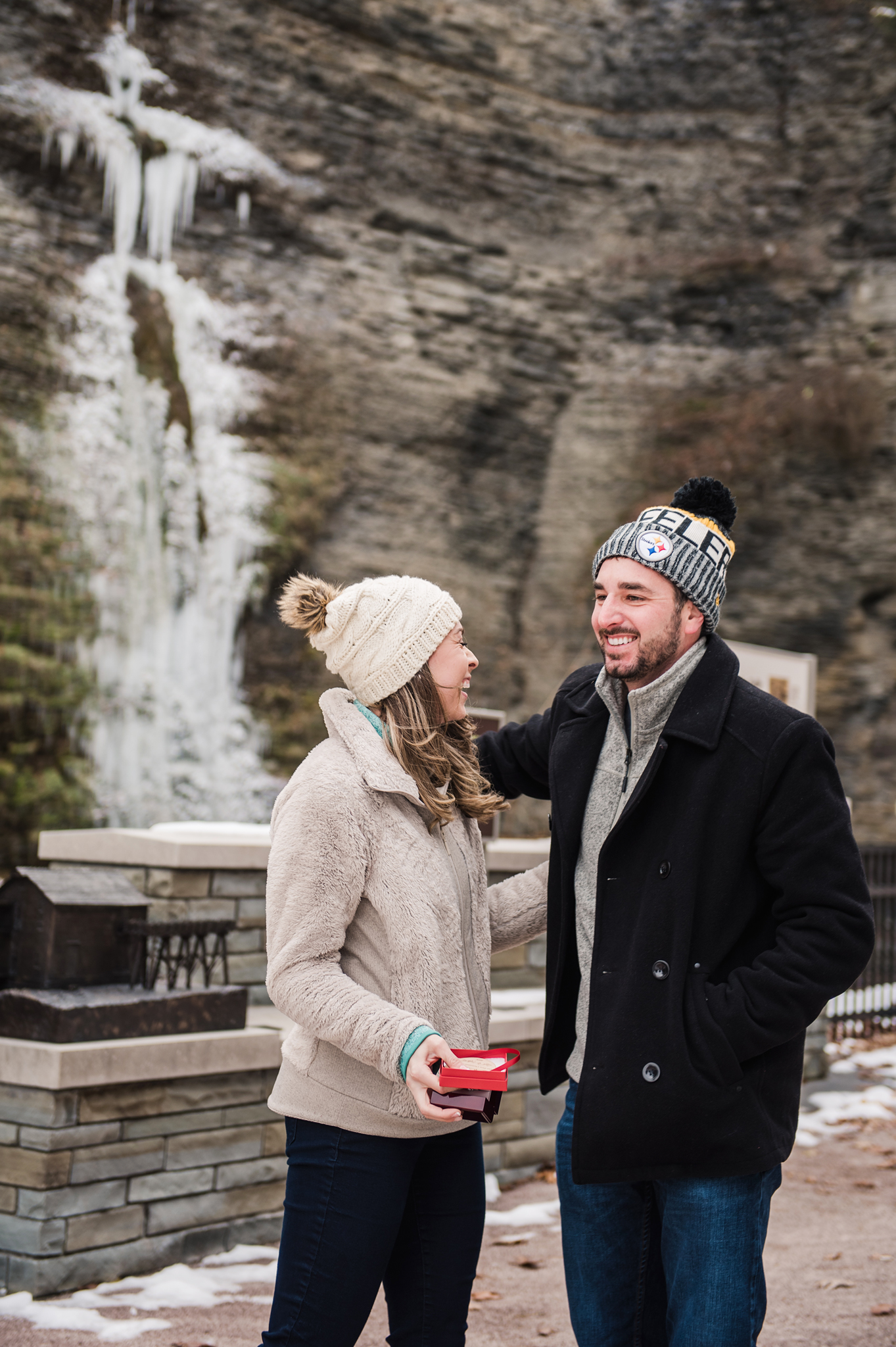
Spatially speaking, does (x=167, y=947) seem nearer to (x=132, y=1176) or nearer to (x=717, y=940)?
(x=132, y=1176)

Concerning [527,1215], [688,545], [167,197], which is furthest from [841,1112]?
[167,197]

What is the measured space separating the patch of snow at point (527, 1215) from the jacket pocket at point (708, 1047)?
9.06ft

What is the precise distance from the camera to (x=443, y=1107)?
1.97 meters

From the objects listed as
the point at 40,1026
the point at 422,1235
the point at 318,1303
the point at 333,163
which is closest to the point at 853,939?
the point at 422,1235

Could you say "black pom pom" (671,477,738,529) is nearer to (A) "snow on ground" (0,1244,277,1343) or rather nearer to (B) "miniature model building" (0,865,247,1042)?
(A) "snow on ground" (0,1244,277,1343)

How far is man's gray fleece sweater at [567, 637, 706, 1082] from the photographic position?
2.24 m

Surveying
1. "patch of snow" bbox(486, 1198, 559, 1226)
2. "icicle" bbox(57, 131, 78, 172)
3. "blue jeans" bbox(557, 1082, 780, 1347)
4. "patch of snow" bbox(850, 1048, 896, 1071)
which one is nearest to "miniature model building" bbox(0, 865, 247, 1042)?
"patch of snow" bbox(486, 1198, 559, 1226)

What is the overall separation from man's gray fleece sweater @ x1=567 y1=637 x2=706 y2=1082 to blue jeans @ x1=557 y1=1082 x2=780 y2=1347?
246 millimetres

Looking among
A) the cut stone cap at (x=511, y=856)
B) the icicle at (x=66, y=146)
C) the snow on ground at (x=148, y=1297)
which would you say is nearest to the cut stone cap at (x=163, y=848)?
the cut stone cap at (x=511, y=856)

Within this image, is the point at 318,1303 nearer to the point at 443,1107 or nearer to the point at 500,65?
the point at 443,1107

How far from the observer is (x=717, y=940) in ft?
6.79

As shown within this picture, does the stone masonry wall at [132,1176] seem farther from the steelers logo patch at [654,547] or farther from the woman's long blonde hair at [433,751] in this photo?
the steelers logo patch at [654,547]

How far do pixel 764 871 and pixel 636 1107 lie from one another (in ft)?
1.51

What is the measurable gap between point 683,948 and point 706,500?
0.90 metres
